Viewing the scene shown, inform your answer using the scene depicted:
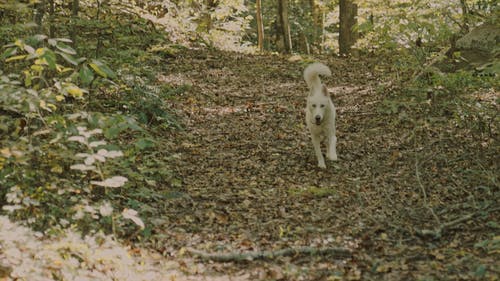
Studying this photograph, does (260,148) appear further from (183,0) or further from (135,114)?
(183,0)

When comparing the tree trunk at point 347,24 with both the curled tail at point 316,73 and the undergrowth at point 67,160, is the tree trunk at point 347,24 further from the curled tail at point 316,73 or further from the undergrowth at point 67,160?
the undergrowth at point 67,160

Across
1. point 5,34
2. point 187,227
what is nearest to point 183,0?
point 5,34

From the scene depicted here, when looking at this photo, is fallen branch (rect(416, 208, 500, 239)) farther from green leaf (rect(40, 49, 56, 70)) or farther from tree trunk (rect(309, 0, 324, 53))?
tree trunk (rect(309, 0, 324, 53))

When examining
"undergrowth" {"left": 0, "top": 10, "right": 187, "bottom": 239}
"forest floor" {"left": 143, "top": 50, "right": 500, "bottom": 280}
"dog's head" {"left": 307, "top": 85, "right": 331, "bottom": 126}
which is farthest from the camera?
"dog's head" {"left": 307, "top": 85, "right": 331, "bottom": 126}

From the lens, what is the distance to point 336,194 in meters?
6.77

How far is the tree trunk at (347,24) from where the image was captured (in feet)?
59.8

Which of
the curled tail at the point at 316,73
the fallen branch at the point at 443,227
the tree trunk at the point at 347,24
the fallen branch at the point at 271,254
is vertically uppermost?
the tree trunk at the point at 347,24

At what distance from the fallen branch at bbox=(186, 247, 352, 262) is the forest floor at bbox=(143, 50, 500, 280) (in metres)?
0.05

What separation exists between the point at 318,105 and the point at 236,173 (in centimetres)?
178

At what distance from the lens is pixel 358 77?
1436cm

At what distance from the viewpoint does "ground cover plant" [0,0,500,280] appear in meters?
4.62

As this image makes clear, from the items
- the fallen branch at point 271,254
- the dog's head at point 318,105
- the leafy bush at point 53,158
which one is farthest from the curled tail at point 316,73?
the leafy bush at point 53,158

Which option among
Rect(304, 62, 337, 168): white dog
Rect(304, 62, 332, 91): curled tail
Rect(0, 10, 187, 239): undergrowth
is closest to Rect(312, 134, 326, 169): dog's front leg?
Rect(304, 62, 337, 168): white dog

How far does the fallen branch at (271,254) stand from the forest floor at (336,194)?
48 mm
